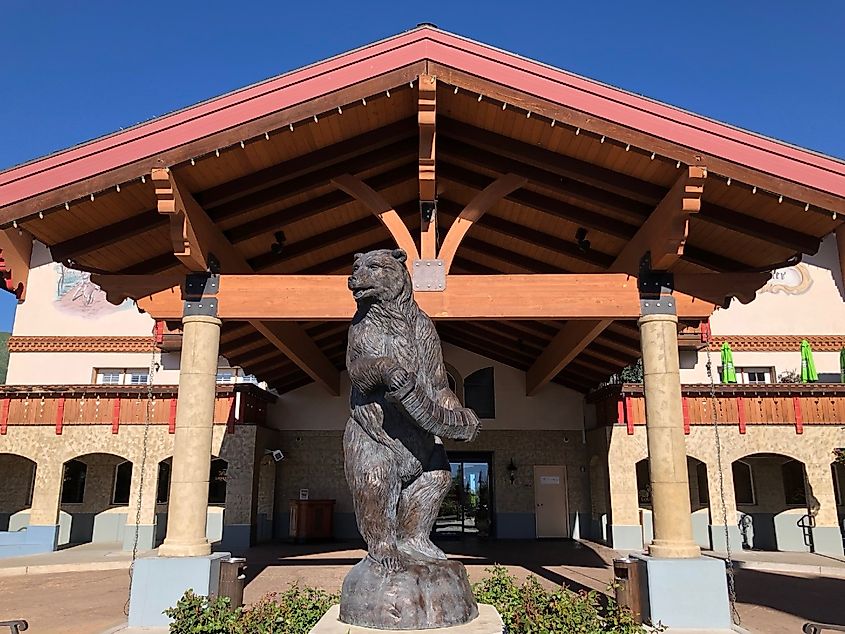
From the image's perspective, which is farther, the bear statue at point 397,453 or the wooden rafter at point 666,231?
the wooden rafter at point 666,231

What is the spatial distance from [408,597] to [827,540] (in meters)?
15.7

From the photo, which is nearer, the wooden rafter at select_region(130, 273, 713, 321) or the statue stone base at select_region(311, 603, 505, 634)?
the statue stone base at select_region(311, 603, 505, 634)

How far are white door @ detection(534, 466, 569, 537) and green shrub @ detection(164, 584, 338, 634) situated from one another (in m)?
13.3

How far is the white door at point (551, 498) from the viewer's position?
1784 cm

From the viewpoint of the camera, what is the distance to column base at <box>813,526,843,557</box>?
49.3 ft

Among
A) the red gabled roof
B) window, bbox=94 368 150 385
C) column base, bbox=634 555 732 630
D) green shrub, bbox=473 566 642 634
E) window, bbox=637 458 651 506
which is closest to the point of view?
green shrub, bbox=473 566 642 634

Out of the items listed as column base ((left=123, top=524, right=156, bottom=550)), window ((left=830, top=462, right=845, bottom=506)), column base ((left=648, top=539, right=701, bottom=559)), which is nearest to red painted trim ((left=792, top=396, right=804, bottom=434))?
window ((left=830, top=462, right=845, bottom=506))

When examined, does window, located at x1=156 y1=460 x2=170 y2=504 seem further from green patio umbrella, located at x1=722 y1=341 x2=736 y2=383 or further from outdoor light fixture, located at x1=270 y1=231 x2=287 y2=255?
green patio umbrella, located at x1=722 y1=341 x2=736 y2=383

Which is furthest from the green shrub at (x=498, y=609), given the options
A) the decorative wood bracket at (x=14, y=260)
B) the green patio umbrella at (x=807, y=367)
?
the green patio umbrella at (x=807, y=367)

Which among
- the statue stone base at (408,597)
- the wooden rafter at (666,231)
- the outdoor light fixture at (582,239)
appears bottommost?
the statue stone base at (408,597)

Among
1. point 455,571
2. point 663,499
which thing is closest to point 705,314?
point 663,499

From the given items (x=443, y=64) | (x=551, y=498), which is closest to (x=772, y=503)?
(x=551, y=498)

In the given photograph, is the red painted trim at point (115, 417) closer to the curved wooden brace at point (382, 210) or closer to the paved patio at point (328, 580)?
the paved patio at point (328, 580)

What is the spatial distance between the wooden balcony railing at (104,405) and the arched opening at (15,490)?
2.50 m
